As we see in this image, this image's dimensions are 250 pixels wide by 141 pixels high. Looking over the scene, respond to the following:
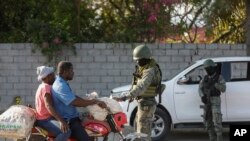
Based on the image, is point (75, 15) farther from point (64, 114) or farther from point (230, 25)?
point (64, 114)

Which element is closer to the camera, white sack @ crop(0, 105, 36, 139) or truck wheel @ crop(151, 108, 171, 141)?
white sack @ crop(0, 105, 36, 139)

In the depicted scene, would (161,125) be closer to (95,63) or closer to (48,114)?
(95,63)

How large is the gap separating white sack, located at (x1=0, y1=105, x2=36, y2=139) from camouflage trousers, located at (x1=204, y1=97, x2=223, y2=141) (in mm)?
3919

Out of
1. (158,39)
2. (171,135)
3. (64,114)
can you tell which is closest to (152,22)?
(158,39)

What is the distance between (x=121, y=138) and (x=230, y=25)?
29.6 feet

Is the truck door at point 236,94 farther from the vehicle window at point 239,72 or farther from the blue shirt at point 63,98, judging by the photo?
the blue shirt at point 63,98

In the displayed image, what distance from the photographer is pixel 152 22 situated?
13727mm

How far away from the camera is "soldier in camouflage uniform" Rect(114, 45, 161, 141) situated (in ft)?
22.1

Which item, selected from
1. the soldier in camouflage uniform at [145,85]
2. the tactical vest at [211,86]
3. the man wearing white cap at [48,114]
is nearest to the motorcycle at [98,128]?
the man wearing white cap at [48,114]

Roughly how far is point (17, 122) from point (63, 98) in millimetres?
595

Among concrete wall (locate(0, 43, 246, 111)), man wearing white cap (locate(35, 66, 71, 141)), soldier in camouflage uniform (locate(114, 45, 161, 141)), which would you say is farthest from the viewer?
concrete wall (locate(0, 43, 246, 111))

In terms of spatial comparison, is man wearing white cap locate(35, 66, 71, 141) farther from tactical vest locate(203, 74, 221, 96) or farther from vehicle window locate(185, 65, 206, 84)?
vehicle window locate(185, 65, 206, 84)

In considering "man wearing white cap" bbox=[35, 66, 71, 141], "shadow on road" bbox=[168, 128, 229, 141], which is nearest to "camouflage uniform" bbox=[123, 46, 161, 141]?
"man wearing white cap" bbox=[35, 66, 71, 141]

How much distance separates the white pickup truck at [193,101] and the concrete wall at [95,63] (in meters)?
2.73
